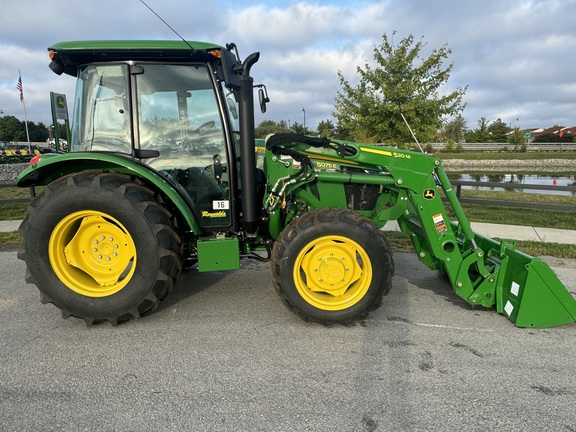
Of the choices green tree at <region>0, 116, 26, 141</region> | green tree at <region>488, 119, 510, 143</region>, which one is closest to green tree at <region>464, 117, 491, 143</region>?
green tree at <region>488, 119, 510, 143</region>

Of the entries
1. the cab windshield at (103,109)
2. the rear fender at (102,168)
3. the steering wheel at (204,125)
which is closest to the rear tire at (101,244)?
the rear fender at (102,168)

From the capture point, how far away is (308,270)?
331 cm

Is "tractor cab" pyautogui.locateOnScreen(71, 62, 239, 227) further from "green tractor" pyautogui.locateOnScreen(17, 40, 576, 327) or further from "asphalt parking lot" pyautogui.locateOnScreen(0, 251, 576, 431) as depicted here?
"asphalt parking lot" pyautogui.locateOnScreen(0, 251, 576, 431)

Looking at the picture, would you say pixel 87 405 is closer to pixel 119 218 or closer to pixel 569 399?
pixel 119 218

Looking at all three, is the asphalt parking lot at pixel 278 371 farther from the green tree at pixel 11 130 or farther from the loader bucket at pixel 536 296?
the green tree at pixel 11 130

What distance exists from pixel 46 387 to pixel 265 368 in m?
1.42

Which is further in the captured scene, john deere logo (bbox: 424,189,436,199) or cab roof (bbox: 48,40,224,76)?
john deere logo (bbox: 424,189,436,199)

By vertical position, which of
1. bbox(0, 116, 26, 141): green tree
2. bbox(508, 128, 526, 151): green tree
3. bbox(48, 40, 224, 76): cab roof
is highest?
bbox(0, 116, 26, 141): green tree

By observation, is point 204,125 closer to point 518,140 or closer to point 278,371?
point 278,371

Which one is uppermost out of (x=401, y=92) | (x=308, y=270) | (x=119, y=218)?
(x=401, y=92)

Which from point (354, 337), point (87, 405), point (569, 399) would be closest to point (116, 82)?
point (87, 405)

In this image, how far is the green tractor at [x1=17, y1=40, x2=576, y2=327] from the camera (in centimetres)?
316

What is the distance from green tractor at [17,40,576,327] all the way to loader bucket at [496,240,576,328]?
0.01 metres

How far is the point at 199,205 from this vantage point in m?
3.53
